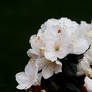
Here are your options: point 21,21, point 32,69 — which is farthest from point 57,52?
point 21,21

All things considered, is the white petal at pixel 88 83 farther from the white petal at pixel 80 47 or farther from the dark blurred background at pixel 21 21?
the dark blurred background at pixel 21 21

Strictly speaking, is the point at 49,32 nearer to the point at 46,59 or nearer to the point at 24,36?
the point at 46,59

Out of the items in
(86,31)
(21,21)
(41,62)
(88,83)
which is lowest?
(88,83)

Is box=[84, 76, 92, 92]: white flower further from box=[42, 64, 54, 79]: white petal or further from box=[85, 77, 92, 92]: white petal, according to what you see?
box=[42, 64, 54, 79]: white petal

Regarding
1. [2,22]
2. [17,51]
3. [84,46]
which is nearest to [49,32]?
[84,46]

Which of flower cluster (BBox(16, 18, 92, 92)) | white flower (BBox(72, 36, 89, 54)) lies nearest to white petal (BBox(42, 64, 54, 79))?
flower cluster (BBox(16, 18, 92, 92))

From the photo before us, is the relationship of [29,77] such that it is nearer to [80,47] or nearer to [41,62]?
[41,62]
